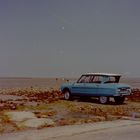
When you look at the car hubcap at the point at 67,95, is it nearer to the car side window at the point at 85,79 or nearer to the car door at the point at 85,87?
the car door at the point at 85,87

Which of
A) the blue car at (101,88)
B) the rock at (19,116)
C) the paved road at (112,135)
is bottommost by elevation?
the paved road at (112,135)

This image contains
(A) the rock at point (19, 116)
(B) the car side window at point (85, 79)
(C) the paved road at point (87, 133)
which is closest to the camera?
(C) the paved road at point (87, 133)

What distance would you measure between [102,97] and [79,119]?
30.4 feet

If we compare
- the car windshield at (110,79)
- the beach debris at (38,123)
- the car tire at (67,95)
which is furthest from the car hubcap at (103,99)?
the beach debris at (38,123)

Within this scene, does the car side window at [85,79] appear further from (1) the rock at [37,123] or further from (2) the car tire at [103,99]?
(1) the rock at [37,123]

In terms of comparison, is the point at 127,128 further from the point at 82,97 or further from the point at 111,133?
the point at 82,97

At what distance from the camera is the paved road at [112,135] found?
12281mm

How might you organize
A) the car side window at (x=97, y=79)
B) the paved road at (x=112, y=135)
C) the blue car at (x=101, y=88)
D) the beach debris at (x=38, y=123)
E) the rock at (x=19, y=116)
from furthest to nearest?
the car side window at (x=97, y=79) < the blue car at (x=101, y=88) < the rock at (x=19, y=116) < the beach debris at (x=38, y=123) < the paved road at (x=112, y=135)

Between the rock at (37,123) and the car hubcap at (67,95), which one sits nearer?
the rock at (37,123)

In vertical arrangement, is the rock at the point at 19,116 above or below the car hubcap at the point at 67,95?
below

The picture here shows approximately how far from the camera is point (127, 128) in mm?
14586

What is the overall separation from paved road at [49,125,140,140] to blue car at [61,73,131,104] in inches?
440

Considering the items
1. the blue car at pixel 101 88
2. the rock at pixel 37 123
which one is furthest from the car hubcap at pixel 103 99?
the rock at pixel 37 123

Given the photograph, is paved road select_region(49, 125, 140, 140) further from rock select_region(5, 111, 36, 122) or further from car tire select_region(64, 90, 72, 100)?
car tire select_region(64, 90, 72, 100)
